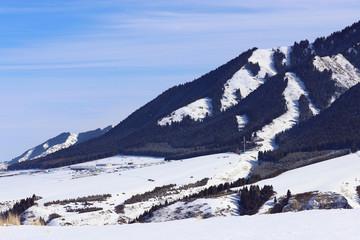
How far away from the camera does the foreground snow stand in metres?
26.1

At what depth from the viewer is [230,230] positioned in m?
28.3

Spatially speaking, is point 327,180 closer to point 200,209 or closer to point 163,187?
point 200,209

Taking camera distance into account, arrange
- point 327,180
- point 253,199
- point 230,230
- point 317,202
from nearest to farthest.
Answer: point 230,230
point 317,202
point 253,199
point 327,180

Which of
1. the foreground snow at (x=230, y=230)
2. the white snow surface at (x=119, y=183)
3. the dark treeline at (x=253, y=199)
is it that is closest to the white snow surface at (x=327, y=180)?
the dark treeline at (x=253, y=199)

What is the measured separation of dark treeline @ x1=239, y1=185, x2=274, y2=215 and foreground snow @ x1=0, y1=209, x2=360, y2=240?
39.0m

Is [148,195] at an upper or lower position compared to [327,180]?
lower

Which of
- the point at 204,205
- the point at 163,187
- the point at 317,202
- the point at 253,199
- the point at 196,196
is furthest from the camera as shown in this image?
the point at 163,187

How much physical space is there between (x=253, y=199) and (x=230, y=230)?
49993mm

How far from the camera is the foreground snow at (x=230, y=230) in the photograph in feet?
85.6

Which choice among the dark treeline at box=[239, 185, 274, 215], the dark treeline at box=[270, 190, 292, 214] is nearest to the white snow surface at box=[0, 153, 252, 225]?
the dark treeline at box=[239, 185, 274, 215]

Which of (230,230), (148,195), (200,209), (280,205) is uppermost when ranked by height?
(230,230)

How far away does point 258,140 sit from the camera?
191125 mm

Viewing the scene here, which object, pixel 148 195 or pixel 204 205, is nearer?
pixel 204 205

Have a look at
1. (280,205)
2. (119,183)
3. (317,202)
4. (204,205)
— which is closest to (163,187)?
(119,183)
